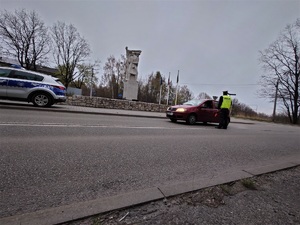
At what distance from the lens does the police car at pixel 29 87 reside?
8.21 metres

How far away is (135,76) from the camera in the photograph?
2086 cm

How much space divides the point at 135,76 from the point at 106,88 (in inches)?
1192

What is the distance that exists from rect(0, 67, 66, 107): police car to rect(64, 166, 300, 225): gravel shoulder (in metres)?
9.38

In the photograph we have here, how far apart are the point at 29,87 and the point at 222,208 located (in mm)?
10223

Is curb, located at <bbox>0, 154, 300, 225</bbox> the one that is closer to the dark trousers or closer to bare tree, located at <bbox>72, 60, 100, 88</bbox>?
the dark trousers

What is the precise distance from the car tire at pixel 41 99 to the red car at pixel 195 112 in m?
7.15

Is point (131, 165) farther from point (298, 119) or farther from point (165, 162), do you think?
point (298, 119)

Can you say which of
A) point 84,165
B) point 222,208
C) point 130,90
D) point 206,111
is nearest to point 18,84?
point 84,165

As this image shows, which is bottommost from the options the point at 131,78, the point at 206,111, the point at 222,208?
the point at 222,208

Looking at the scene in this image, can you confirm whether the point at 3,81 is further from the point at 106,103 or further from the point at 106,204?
the point at 106,204

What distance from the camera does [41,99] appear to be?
30.0 ft

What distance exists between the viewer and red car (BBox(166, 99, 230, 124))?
9555 millimetres

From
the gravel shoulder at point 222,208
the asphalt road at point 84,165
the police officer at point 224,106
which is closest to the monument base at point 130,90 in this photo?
the police officer at point 224,106

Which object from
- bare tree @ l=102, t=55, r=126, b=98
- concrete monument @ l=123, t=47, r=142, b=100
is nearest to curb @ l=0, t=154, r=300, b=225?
concrete monument @ l=123, t=47, r=142, b=100
